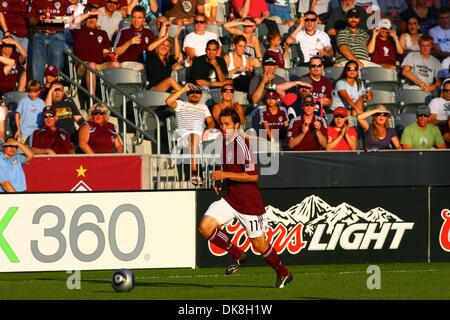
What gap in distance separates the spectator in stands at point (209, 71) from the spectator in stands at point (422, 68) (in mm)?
4070

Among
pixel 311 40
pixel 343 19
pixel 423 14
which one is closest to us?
pixel 311 40

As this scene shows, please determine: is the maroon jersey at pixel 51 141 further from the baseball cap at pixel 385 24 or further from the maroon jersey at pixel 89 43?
the baseball cap at pixel 385 24

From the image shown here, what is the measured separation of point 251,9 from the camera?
25953 millimetres

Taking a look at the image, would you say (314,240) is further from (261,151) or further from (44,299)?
(44,299)

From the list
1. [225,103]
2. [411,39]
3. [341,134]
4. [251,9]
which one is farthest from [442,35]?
[225,103]

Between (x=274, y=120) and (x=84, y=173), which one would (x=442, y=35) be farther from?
(x=84, y=173)

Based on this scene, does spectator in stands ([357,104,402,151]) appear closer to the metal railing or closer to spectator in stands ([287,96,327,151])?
spectator in stands ([287,96,327,151])

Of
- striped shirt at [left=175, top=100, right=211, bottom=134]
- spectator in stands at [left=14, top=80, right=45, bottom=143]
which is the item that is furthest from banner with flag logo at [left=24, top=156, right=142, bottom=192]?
striped shirt at [left=175, top=100, right=211, bottom=134]

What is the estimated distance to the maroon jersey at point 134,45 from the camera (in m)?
23.9

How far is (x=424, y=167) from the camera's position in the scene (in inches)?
893

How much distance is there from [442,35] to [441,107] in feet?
8.17

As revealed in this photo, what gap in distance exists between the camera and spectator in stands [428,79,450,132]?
24562 millimetres

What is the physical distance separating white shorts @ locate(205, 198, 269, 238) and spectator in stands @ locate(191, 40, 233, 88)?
658 cm

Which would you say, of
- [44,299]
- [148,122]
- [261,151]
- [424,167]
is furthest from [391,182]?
[44,299]
